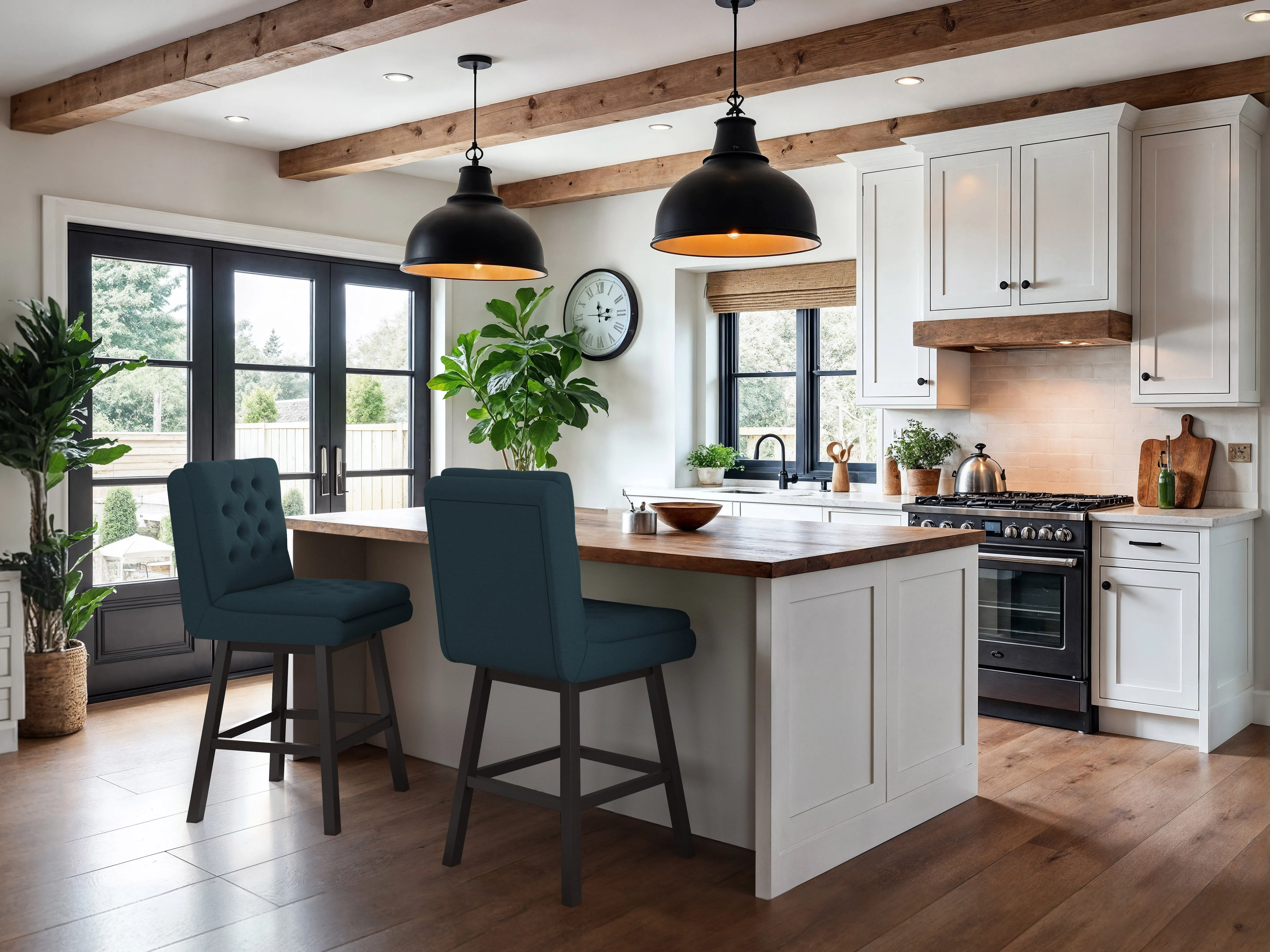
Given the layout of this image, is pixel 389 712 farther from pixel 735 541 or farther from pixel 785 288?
pixel 785 288

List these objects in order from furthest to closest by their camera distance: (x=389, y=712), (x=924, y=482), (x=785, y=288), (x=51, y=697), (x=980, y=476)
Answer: (x=785, y=288), (x=924, y=482), (x=980, y=476), (x=51, y=697), (x=389, y=712)

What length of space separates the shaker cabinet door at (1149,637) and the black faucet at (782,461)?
2.04 metres

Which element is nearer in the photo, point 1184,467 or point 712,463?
point 1184,467

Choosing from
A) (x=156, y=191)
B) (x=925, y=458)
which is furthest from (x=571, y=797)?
(x=156, y=191)

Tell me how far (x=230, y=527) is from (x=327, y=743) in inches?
29.8

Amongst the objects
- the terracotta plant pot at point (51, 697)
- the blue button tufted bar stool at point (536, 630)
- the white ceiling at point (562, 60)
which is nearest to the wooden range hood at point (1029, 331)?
the white ceiling at point (562, 60)

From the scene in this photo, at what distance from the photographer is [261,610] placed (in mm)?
3334

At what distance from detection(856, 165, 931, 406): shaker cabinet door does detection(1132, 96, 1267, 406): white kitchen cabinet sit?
95cm

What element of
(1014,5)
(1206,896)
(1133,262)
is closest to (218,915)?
(1206,896)

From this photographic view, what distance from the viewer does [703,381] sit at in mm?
6641

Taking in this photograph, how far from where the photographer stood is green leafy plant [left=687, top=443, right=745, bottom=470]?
6.44 m

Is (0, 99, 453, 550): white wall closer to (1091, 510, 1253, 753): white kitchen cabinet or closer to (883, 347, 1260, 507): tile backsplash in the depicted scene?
(883, 347, 1260, 507): tile backsplash

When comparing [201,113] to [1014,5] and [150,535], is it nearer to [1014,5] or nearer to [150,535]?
[150,535]

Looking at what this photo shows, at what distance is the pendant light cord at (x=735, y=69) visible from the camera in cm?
317
